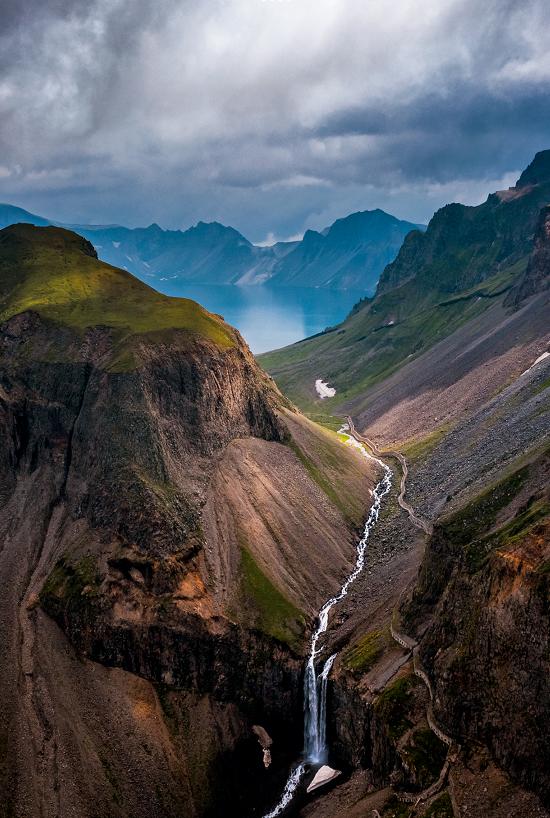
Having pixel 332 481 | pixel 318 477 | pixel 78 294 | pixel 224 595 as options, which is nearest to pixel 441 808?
pixel 224 595

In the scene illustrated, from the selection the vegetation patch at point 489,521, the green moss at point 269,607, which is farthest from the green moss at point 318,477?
the vegetation patch at point 489,521

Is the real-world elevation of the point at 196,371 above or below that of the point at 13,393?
below

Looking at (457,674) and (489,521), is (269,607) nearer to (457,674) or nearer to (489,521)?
(489,521)

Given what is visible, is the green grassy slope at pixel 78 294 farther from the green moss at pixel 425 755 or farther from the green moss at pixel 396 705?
the green moss at pixel 425 755

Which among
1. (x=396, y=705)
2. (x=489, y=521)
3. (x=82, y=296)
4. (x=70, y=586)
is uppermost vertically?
(x=82, y=296)

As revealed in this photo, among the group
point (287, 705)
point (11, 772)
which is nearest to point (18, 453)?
point (11, 772)

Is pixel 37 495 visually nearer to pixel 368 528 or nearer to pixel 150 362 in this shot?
pixel 150 362
